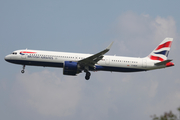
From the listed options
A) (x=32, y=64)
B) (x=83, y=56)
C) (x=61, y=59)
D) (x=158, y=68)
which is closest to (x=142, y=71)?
(x=158, y=68)

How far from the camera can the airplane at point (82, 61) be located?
45.5 meters

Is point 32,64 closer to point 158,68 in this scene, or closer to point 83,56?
point 83,56

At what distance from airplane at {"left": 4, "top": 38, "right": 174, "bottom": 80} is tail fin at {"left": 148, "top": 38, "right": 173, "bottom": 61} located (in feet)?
4.42

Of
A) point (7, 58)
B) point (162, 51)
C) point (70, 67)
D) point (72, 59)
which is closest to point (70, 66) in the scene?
point (70, 67)

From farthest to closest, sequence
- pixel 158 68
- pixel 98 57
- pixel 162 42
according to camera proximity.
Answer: pixel 162 42 < pixel 158 68 < pixel 98 57

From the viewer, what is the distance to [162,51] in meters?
51.7

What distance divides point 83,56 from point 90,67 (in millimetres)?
2069

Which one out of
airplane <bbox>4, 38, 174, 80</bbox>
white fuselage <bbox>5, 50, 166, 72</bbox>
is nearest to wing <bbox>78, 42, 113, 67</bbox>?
airplane <bbox>4, 38, 174, 80</bbox>

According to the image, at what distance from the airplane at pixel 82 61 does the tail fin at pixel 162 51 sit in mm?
1349

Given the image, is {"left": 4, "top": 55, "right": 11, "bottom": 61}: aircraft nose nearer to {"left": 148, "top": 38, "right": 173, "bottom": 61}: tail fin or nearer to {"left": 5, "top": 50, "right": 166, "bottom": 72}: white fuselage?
{"left": 5, "top": 50, "right": 166, "bottom": 72}: white fuselage

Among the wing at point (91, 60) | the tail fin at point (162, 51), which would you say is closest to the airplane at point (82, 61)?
the wing at point (91, 60)

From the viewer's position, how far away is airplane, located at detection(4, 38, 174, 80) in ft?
149

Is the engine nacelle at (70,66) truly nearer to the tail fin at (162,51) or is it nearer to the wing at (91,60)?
the wing at (91,60)

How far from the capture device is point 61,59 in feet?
151
